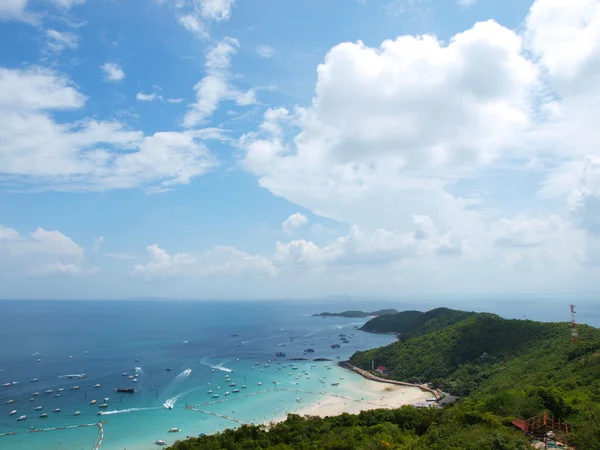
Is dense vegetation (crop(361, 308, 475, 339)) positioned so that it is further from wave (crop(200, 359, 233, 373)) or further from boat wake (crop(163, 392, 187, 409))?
boat wake (crop(163, 392, 187, 409))

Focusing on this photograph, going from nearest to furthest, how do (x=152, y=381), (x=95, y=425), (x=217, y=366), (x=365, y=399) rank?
1. (x=95, y=425)
2. (x=365, y=399)
3. (x=152, y=381)
4. (x=217, y=366)

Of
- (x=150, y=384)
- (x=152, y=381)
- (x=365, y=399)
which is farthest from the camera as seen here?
(x=152, y=381)

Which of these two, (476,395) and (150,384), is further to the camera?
(150,384)

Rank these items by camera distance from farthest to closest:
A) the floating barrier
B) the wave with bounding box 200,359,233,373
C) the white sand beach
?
the wave with bounding box 200,359,233,373
the white sand beach
the floating barrier

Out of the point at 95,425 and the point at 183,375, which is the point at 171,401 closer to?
the point at 95,425

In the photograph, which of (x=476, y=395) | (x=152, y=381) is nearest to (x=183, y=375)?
(x=152, y=381)

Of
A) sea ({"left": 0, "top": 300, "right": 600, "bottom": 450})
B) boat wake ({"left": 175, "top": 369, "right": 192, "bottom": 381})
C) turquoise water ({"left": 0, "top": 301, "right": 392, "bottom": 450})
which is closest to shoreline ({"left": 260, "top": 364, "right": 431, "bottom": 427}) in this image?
sea ({"left": 0, "top": 300, "right": 600, "bottom": 450})

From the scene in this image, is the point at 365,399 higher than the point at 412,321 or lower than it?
lower

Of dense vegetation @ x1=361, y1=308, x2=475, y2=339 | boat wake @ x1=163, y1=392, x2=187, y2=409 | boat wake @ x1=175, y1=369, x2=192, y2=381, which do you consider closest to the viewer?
boat wake @ x1=163, y1=392, x2=187, y2=409
